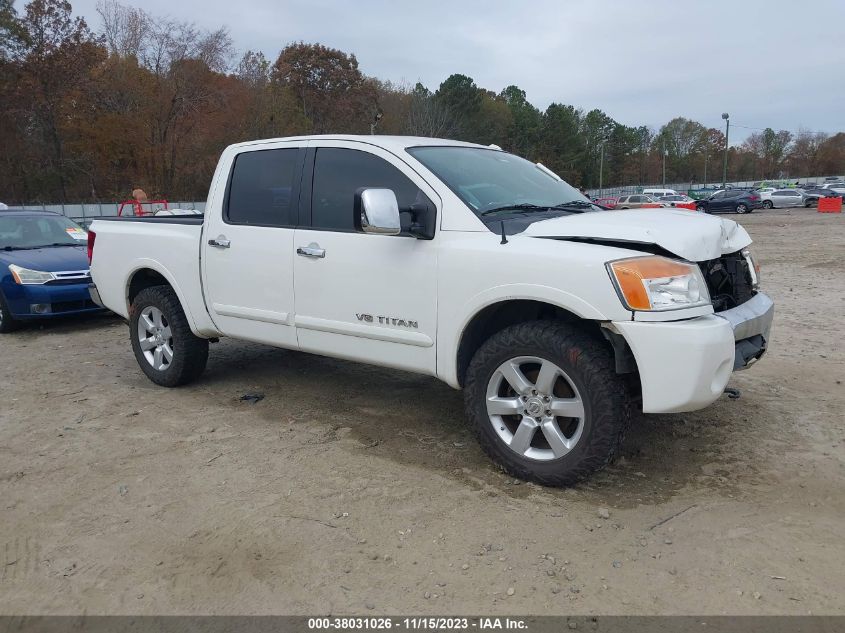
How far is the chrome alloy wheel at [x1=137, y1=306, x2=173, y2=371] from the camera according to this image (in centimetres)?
533

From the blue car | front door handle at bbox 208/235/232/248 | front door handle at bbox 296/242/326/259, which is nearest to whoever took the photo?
front door handle at bbox 296/242/326/259

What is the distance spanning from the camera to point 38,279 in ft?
25.2

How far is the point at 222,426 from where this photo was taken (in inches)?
177

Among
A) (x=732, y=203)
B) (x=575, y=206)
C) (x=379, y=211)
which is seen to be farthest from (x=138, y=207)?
(x=732, y=203)

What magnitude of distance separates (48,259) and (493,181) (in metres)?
6.30

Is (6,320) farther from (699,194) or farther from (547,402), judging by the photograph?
(699,194)

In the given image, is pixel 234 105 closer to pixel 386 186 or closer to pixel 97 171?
pixel 97 171

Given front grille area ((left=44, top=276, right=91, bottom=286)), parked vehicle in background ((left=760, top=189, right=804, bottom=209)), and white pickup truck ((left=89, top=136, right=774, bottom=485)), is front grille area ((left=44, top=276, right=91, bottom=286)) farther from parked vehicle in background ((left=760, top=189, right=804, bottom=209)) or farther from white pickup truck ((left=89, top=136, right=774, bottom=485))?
parked vehicle in background ((left=760, top=189, right=804, bottom=209))

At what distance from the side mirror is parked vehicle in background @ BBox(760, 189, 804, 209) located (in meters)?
47.4

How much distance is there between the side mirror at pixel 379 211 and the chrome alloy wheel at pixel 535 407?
3.13 ft

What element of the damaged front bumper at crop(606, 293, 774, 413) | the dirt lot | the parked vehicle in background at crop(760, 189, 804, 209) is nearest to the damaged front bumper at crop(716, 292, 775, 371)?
the damaged front bumper at crop(606, 293, 774, 413)

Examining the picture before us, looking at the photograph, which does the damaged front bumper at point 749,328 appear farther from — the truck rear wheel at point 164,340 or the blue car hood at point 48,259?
the blue car hood at point 48,259

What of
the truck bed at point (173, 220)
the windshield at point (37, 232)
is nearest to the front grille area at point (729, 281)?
the truck bed at point (173, 220)

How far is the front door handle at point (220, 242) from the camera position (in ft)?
15.4
